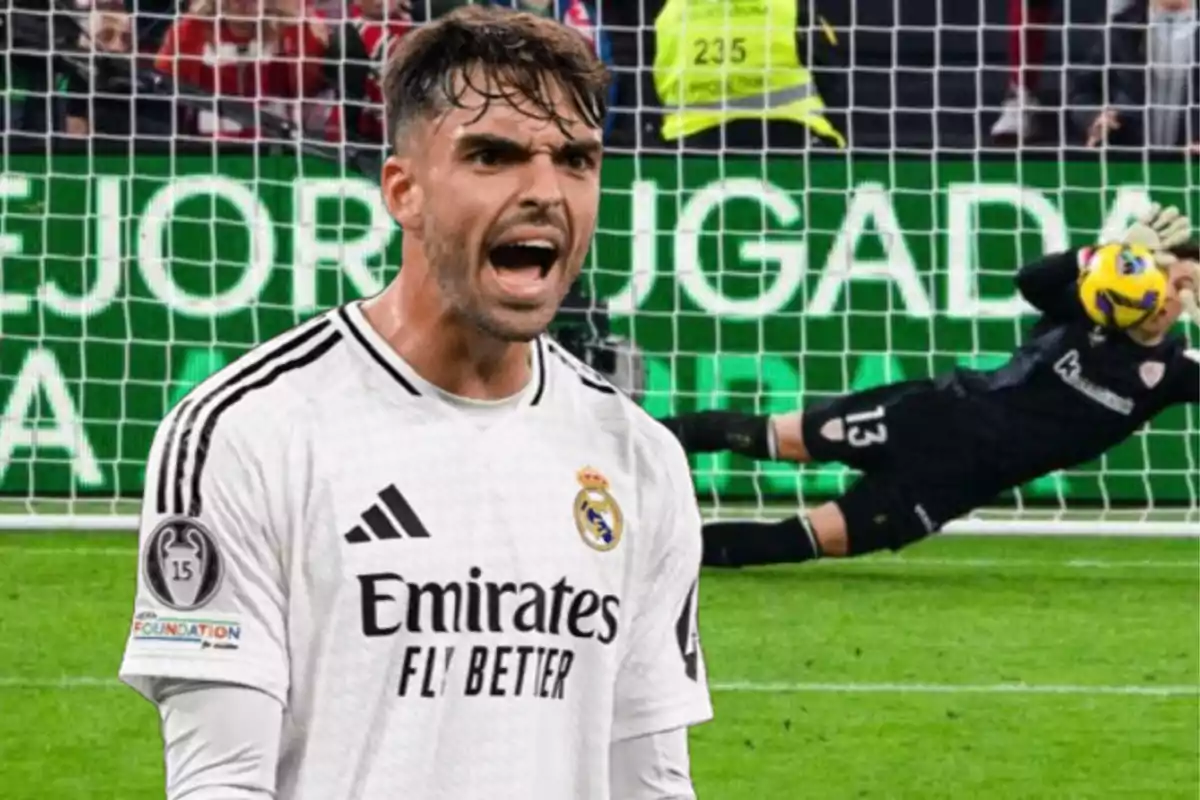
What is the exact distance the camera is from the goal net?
10258 mm

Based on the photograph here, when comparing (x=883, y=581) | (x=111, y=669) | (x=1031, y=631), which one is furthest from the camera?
(x=883, y=581)

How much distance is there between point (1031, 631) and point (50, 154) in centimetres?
418

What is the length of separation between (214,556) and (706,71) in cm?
843

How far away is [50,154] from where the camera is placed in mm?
10234

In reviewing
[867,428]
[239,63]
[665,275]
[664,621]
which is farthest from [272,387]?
[239,63]

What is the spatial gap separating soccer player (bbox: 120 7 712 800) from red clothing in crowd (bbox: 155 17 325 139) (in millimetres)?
8038

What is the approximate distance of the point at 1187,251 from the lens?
29.5ft

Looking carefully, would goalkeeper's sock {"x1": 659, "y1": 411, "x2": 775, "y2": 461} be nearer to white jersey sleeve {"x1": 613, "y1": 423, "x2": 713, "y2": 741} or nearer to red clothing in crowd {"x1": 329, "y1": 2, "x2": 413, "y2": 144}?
red clothing in crowd {"x1": 329, "y1": 2, "x2": 413, "y2": 144}

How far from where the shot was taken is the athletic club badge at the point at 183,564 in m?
2.37

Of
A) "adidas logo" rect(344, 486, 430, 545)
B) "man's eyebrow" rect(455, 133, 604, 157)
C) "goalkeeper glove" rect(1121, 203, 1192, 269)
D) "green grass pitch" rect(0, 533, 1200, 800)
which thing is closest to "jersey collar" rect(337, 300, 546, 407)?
"adidas logo" rect(344, 486, 430, 545)

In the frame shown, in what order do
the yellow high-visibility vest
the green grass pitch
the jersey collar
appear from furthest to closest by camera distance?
the yellow high-visibility vest
the green grass pitch
the jersey collar

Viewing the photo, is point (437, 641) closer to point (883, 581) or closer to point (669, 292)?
point (883, 581)

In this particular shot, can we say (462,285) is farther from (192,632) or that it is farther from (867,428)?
(867,428)

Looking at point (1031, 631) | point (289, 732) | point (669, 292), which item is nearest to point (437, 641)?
point (289, 732)
